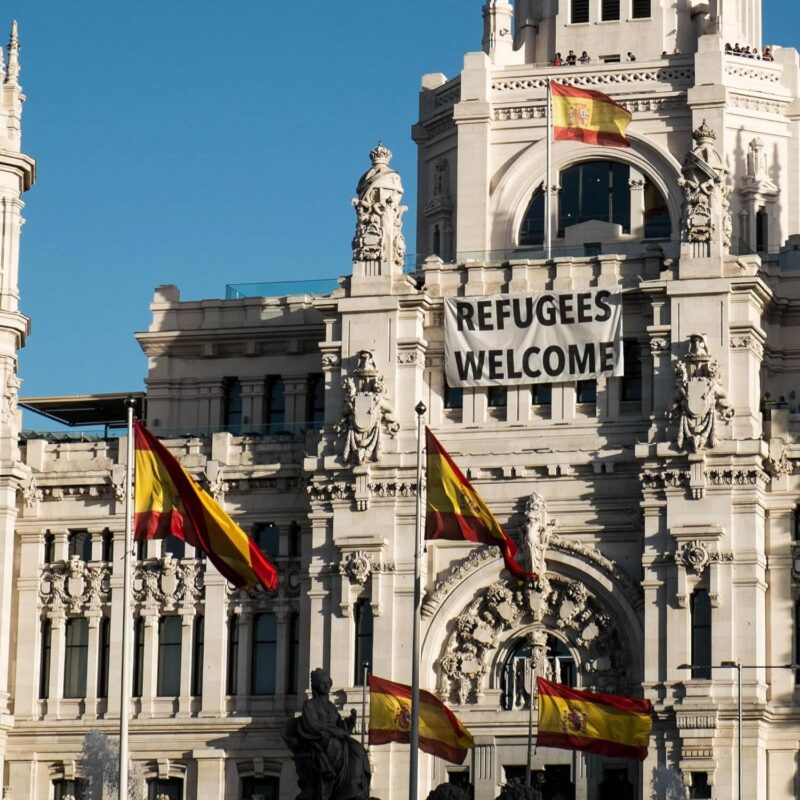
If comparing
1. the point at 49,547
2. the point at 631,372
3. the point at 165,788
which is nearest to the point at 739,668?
the point at 631,372

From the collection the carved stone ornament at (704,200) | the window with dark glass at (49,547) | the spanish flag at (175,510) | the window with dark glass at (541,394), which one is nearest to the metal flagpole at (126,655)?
the spanish flag at (175,510)

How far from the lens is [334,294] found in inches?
3875

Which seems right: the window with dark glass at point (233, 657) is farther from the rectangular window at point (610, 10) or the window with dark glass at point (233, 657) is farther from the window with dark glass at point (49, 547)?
the rectangular window at point (610, 10)

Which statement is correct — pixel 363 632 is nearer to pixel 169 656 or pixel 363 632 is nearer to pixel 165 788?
pixel 169 656

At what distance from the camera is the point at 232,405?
10506 centimetres

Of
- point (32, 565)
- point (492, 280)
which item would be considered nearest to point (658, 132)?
point (492, 280)

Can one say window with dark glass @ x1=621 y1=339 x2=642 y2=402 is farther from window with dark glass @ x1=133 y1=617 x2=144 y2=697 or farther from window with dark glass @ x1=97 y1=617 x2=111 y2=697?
window with dark glass @ x1=97 y1=617 x2=111 y2=697

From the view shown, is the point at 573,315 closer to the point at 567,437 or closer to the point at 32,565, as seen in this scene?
the point at 567,437

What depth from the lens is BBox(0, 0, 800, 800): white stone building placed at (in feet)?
305

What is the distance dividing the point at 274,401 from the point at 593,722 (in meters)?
20.3

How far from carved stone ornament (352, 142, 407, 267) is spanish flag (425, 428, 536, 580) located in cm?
1730

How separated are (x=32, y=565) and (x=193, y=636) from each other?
666 cm

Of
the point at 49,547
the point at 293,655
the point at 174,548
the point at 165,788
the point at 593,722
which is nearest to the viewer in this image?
the point at 593,722

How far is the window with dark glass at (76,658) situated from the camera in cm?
10088
